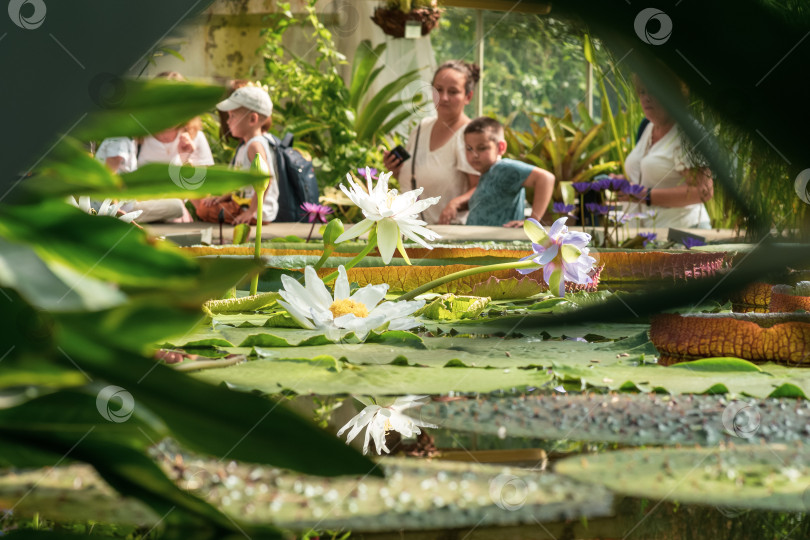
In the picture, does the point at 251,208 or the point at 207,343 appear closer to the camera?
the point at 207,343

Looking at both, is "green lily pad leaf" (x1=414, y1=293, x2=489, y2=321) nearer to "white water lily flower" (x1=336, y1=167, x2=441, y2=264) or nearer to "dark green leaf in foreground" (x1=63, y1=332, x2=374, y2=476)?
"white water lily flower" (x1=336, y1=167, x2=441, y2=264)

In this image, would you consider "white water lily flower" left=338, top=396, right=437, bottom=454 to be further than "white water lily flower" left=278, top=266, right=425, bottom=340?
No

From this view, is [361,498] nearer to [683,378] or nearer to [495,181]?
[683,378]

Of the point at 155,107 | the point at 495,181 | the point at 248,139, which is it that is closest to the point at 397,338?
the point at 155,107

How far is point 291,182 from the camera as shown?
2582 millimetres

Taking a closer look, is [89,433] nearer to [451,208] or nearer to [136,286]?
[136,286]

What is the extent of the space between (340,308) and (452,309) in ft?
0.53

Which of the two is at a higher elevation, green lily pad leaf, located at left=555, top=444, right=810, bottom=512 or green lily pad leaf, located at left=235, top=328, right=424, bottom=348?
green lily pad leaf, located at left=235, top=328, right=424, bottom=348

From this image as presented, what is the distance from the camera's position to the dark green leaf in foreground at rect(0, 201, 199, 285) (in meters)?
0.10

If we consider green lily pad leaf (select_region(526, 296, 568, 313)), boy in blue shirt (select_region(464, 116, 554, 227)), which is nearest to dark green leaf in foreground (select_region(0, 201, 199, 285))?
green lily pad leaf (select_region(526, 296, 568, 313))

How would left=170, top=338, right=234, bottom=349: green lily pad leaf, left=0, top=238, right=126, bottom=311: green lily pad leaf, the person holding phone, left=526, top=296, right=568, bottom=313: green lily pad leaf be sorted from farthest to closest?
1. the person holding phone
2. left=526, top=296, right=568, bottom=313: green lily pad leaf
3. left=170, top=338, right=234, bottom=349: green lily pad leaf
4. left=0, top=238, right=126, bottom=311: green lily pad leaf

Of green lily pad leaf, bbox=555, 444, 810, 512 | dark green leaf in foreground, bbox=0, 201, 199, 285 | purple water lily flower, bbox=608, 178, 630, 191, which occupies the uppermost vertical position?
purple water lily flower, bbox=608, 178, 630, 191

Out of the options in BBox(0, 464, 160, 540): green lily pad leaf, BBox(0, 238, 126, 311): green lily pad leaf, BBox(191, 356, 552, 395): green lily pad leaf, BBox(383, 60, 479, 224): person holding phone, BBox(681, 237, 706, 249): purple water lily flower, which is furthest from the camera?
BBox(383, 60, 479, 224): person holding phone

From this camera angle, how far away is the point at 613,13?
0.13 meters
